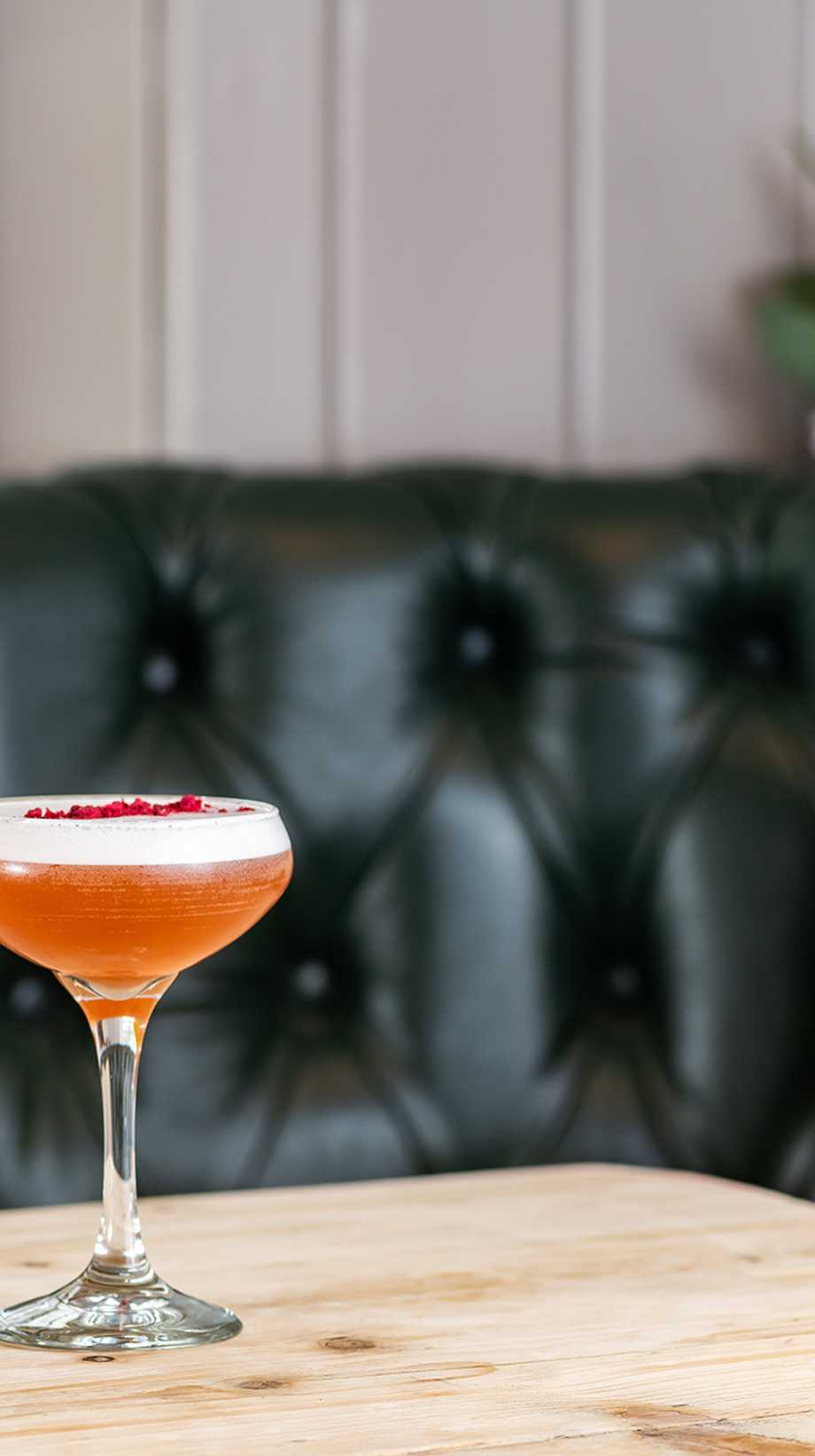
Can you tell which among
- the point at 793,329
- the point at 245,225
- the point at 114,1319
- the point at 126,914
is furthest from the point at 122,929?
the point at 793,329

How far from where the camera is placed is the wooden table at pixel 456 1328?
0.55 metres

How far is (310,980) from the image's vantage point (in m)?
1.16

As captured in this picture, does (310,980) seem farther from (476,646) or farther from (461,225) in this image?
(461,225)

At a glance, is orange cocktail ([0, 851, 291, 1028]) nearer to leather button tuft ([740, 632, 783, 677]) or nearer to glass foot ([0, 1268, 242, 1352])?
glass foot ([0, 1268, 242, 1352])

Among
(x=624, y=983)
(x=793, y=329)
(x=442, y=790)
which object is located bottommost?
(x=624, y=983)

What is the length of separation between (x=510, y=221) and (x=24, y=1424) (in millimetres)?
1024

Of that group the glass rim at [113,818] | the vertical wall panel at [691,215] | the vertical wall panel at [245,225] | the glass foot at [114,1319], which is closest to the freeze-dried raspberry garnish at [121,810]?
the glass rim at [113,818]

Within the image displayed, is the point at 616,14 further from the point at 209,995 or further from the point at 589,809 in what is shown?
the point at 209,995

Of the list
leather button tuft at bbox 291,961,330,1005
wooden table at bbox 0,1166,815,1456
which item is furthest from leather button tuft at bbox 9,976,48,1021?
wooden table at bbox 0,1166,815,1456

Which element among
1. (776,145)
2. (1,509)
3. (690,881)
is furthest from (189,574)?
(776,145)

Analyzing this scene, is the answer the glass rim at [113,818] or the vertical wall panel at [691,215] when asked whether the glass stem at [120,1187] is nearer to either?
the glass rim at [113,818]

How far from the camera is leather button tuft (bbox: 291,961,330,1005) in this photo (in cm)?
116

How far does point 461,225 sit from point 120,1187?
88cm

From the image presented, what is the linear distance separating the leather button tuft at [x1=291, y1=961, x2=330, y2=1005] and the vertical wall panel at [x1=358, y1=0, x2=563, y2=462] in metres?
0.40
